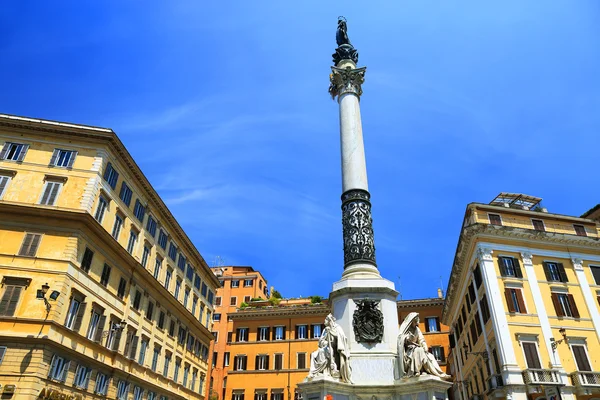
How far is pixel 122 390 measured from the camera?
33375mm

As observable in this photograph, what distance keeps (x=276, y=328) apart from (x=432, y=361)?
1807 inches

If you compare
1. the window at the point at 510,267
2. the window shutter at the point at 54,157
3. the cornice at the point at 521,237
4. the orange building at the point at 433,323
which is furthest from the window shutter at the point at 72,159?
the orange building at the point at 433,323

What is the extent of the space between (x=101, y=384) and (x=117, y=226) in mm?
10877

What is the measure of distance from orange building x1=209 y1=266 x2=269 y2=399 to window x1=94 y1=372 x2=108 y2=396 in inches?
1284

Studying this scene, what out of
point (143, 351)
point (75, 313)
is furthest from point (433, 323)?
point (75, 313)

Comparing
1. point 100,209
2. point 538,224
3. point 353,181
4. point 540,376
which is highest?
point 538,224

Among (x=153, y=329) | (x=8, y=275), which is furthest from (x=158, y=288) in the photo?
(x=8, y=275)

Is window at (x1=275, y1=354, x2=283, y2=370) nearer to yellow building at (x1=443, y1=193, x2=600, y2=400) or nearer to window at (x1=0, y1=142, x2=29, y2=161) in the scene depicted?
yellow building at (x1=443, y1=193, x2=600, y2=400)

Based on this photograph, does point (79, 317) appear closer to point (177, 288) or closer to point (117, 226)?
point (117, 226)

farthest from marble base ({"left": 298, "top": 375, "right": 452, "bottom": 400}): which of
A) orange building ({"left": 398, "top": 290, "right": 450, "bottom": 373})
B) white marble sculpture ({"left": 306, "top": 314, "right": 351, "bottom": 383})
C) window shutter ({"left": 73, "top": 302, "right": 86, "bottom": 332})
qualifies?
orange building ({"left": 398, "top": 290, "right": 450, "bottom": 373})

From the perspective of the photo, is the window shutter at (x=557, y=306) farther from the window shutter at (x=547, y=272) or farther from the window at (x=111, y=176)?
the window at (x=111, y=176)

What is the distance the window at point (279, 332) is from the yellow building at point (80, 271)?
17.7 m

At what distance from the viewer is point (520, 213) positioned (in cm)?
3859

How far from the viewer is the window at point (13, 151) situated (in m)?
31.7
